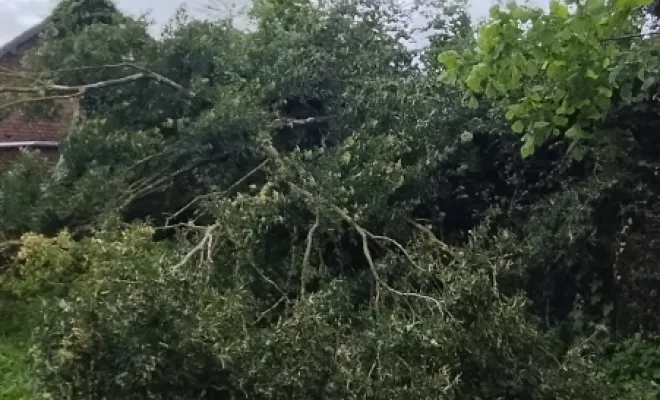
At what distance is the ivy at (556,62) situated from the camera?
4.10 m

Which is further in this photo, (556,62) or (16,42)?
(16,42)

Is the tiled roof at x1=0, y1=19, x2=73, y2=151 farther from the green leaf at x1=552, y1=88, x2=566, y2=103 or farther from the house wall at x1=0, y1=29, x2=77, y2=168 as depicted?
the green leaf at x1=552, y1=88, x2=566, y2=103

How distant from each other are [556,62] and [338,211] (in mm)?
1474

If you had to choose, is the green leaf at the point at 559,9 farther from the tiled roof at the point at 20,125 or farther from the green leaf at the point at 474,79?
the tiled roof at the point at 20,125

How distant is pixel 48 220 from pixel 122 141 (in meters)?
0.77

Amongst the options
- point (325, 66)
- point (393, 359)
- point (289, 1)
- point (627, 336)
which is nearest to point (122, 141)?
point (325, 66)

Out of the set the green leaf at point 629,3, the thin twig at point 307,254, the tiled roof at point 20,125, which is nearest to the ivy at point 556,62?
the green leaf at point 629,3

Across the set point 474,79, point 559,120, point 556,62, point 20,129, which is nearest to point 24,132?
point 20,129

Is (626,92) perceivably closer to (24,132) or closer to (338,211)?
(338,211)

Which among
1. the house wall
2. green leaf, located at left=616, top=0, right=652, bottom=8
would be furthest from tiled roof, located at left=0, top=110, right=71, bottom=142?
green leaf, located at left=616, top=0, right=652, bottom=8

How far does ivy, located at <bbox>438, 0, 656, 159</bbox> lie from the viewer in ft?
13.4

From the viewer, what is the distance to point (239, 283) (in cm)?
429

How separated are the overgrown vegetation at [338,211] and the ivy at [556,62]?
0.02m

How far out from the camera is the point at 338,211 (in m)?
4.63
